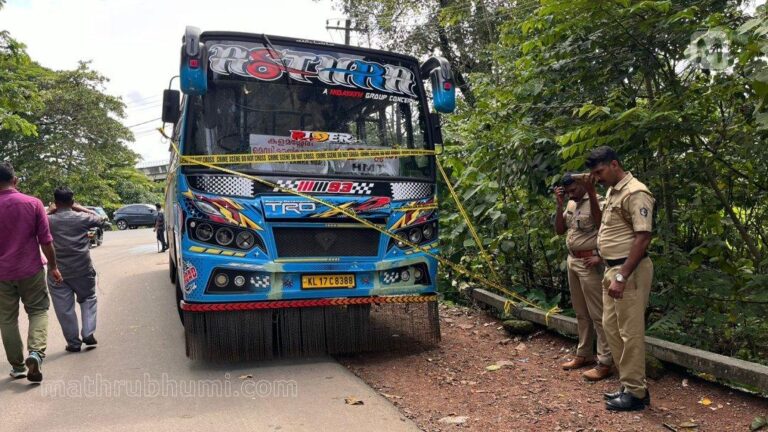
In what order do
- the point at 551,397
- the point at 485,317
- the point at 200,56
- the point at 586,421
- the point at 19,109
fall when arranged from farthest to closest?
the point at 19,109
the point at 485,317
the point at 200,56
the point at 551,397
the point at 586,421

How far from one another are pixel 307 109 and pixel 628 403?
3624 mm

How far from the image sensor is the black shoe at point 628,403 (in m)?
3.89

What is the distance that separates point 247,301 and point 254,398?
85 centimetres

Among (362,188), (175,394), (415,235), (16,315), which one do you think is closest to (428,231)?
(415,235)

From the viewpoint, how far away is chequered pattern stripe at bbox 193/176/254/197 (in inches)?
189

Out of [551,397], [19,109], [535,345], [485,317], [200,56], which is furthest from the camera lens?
[19,109]

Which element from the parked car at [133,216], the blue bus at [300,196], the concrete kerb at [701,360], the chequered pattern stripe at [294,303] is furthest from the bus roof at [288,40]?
the parked car at [133,216]

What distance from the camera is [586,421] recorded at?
12.4ft

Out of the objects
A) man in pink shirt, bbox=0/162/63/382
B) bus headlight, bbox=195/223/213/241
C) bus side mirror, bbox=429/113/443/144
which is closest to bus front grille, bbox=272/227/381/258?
bus headlight, bbox=195/223/213/241

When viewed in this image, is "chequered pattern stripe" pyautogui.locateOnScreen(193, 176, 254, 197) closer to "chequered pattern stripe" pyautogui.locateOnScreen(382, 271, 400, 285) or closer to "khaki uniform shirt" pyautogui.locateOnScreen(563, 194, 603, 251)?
"chequered pattern stripe" pyautogui.locateOnScreen(382, 271, 400, 285)

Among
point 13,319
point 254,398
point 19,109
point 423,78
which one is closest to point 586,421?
point 254,398

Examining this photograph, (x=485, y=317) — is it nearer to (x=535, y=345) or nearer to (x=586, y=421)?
(x=535, y=345)

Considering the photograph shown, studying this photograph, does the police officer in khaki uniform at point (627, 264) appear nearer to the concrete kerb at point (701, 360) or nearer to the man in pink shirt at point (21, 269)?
the concrete kerb at point (701, 360)

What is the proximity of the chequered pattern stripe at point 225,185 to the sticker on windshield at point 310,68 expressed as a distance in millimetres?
963
